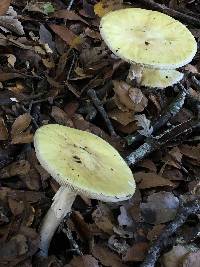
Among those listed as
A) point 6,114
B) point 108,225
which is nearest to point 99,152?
point 108,225

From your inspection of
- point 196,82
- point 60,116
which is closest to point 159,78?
point 196,82

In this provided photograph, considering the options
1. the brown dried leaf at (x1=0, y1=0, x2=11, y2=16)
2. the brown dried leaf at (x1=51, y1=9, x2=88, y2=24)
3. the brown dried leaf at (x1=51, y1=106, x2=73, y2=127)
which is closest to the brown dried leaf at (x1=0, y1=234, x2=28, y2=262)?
the brown dried leaf at (x1=51, y1=106, x2=73, y2=127)

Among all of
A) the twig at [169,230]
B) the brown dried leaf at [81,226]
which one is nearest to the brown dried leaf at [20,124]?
the brown dried leaf at [81,226]

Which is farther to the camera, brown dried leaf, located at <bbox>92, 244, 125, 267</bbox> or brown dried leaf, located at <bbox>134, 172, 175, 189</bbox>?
brown dried leaf, located at <bbox>134, 172, 175, 189</bbox>

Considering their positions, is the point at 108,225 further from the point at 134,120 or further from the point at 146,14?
the point at 146,14

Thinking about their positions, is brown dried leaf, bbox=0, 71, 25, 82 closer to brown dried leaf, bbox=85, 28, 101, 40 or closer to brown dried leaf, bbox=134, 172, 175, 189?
brown dried leaf, bbox=85, 28, 101, 40

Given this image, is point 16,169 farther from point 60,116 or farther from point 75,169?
point 75,169
